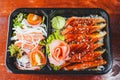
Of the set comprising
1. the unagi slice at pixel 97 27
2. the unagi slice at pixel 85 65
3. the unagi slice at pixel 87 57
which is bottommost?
the unagi slice at pixel 85 65

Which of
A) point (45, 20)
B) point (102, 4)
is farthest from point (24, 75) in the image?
point (102, 4)

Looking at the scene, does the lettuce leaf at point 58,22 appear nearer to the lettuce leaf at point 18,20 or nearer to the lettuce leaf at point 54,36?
the lettuce leaf at point 54,36

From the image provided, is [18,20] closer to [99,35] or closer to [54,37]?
[54,37]

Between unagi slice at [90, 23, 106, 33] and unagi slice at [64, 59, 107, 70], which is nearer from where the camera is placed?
unagi slice at [64, 59, 107, 70]

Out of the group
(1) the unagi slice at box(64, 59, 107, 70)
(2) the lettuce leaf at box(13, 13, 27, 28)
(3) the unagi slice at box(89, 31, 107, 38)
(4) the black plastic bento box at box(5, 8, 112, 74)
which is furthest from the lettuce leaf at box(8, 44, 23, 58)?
(3) the unagi slice at box(89, 31, 107, 38)

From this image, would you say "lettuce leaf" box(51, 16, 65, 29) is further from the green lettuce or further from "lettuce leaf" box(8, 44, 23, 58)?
"lettuce leaf" box(8, 44, 23, 58)

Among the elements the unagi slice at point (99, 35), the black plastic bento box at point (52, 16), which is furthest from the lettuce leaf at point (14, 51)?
the unagi slice at point (99, 35)

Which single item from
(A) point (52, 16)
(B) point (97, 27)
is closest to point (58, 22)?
(A) point (52, 16)

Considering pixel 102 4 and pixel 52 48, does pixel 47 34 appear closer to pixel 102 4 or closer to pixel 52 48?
pixel 52 48
